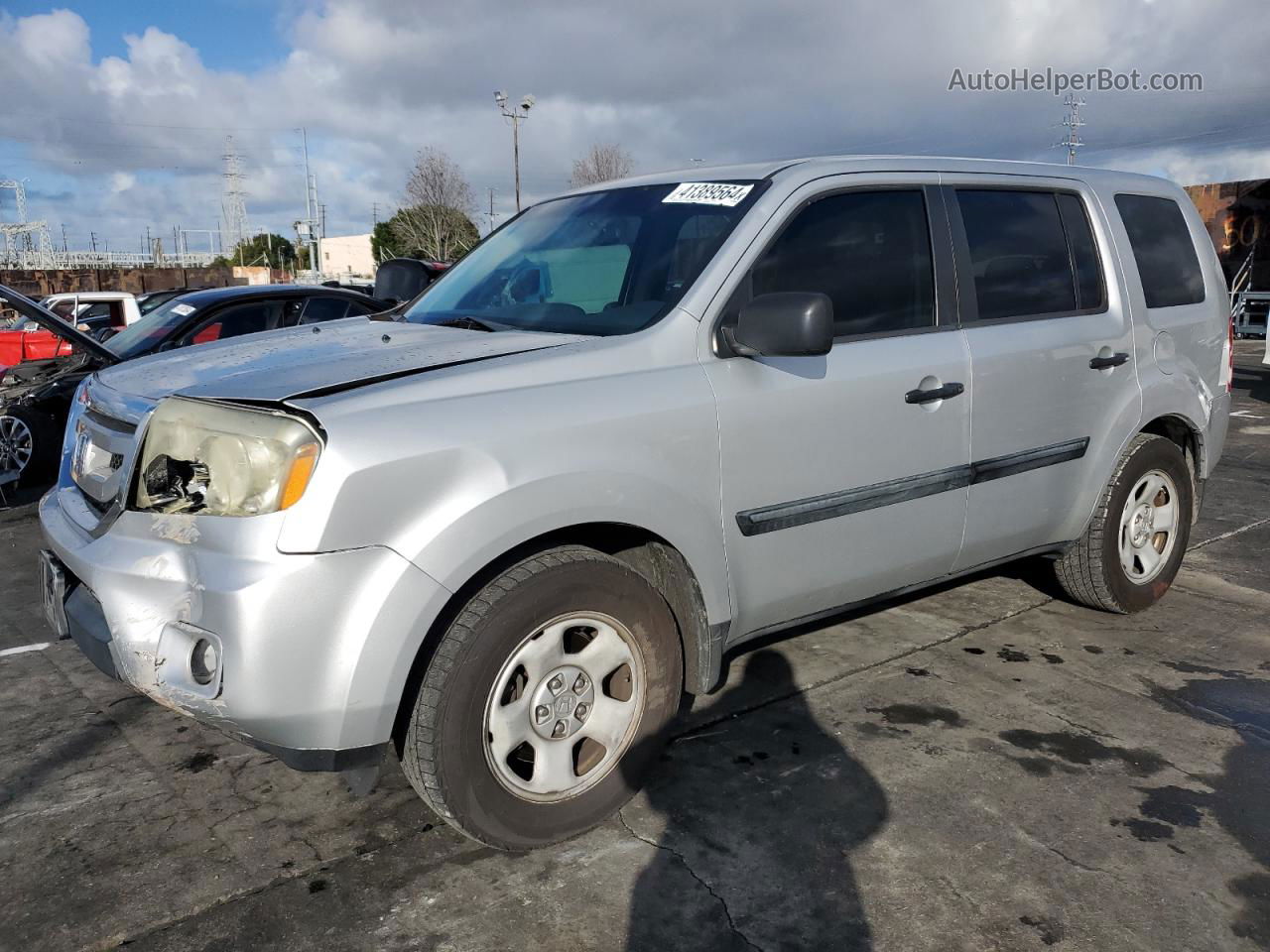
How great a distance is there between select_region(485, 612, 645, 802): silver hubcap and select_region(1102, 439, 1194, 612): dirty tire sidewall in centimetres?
253

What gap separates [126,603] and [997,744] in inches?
105

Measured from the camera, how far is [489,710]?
98.0 inches

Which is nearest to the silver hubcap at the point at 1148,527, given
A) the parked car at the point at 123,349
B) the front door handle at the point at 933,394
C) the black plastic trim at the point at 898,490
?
the black plastic trim at the point at 898,490

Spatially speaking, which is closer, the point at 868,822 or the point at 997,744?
the point at 868,822

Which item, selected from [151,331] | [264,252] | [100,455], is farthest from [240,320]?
[264,252]

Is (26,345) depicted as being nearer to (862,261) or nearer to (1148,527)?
(862,261)

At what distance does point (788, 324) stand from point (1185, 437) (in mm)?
2870

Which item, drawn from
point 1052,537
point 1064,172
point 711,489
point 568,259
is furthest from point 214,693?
point 1064,172

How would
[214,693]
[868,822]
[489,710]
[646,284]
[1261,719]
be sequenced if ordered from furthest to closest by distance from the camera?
[1261,719] → [646,284] → [868,822] → [489,710] → [214,693]

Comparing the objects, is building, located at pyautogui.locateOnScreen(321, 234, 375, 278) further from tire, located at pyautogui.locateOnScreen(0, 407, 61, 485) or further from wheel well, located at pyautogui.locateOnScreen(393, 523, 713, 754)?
wheel well, located at pyautogui.locateOnScreen(393, 523, 713, 754)

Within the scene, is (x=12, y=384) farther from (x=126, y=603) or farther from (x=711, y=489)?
(x=711, y=489)

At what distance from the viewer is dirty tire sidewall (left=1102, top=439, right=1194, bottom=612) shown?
425cm

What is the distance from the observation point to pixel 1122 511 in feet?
14.1

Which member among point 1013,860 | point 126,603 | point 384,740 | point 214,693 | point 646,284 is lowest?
point 1013,860
